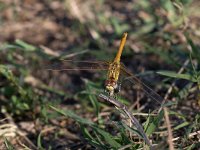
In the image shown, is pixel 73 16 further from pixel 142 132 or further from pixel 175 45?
pixel 142 132

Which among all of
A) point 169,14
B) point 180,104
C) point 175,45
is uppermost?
point 169,14

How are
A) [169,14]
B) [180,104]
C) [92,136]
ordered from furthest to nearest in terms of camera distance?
[169,14], [180,104], [92,136]

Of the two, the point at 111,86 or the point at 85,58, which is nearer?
the point at 111,86

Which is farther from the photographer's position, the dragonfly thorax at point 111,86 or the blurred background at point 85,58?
the blurred background at point 85,58

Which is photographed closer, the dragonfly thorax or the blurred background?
the dragonfly thorax

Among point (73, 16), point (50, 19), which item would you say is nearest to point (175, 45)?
point (73, 16)

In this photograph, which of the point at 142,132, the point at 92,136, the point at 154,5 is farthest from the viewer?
the point at 154,5

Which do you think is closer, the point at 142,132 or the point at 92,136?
the point at 142,132

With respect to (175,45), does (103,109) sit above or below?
below
